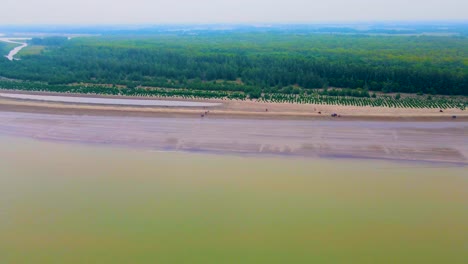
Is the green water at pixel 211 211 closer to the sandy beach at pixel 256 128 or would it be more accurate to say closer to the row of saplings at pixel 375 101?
the sandy beach at pixel 256 128

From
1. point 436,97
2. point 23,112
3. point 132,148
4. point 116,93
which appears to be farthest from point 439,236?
point 23,112

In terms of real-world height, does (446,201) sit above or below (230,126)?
below

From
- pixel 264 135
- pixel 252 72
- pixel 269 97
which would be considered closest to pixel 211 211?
pixel 264 135

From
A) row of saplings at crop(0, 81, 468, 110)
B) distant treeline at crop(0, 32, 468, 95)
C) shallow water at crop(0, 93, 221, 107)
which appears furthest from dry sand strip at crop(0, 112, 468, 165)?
distant treeline at crop(0, 32, 468, 95)

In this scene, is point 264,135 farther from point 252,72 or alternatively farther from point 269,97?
point 252,72

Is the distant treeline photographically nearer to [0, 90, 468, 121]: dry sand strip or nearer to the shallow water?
[0, 90, 468, 121]: dry sand strip

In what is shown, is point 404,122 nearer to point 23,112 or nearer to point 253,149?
point 253,149

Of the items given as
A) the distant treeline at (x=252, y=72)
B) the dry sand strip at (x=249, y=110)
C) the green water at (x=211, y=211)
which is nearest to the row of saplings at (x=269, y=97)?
the dry sand strip at (x=249, y=110)
